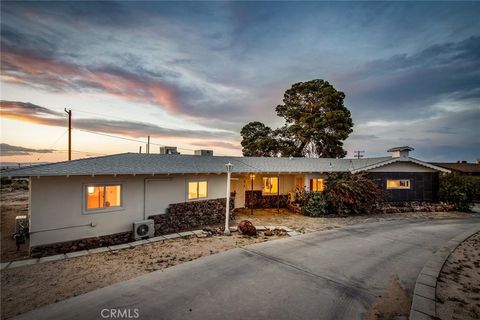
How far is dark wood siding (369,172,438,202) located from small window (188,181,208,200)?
13.4 m

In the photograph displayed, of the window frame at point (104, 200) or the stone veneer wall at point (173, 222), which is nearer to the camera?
the stone veneer wall at point (173, 222)

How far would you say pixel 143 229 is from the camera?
1009 centimetres

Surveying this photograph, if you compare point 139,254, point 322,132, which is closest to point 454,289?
point 139,254

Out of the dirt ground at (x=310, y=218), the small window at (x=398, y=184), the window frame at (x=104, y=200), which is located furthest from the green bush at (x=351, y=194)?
the window frame at (x=104, y=200)

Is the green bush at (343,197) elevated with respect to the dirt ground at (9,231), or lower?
elevated

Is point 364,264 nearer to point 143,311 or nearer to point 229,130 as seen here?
point 143,311

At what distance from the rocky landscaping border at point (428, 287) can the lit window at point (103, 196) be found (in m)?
10.8

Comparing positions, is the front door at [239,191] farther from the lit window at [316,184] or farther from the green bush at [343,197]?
the lit window at [316,184]

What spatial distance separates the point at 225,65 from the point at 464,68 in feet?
74.2

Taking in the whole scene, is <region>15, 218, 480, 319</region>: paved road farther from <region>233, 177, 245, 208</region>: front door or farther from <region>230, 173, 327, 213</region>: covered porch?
<region>230, 173, 327, 213</region>: covered porch

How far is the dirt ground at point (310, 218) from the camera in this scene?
12.5 m

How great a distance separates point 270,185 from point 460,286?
44.2 feet

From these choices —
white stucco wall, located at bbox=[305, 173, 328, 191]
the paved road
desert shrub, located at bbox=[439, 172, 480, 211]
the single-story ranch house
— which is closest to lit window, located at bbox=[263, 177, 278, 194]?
the single-story ranch house

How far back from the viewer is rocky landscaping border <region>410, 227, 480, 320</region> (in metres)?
4.30
